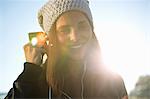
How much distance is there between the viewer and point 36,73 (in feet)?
4.76

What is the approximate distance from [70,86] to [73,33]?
27 centimetres

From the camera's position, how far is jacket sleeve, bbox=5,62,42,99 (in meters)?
1.39

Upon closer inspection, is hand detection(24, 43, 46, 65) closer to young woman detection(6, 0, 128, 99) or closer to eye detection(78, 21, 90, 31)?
young woman detection(6, 0, 128, 99)

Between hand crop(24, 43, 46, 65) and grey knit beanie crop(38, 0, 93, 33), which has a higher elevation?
grey knit beanie crop(38, 0, 93, 33)

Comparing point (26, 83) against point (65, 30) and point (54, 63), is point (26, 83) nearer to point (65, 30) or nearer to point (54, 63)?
point (54, 63)

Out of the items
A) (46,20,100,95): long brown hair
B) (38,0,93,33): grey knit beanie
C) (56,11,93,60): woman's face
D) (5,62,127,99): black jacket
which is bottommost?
(5,62,127,99): black jacket

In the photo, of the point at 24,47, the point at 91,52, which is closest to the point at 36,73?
the point at 24,47

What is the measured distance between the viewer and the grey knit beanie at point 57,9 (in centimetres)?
151

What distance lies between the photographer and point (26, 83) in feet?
4.61

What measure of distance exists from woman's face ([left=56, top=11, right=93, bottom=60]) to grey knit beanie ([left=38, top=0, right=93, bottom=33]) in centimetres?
3

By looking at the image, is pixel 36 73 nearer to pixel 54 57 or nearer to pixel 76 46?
pixel 54 57

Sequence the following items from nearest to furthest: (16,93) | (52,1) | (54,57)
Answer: (16,93) → (54,57) → (52,1)

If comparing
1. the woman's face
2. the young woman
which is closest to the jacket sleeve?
the young woman

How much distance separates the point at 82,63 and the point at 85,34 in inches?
6.9
